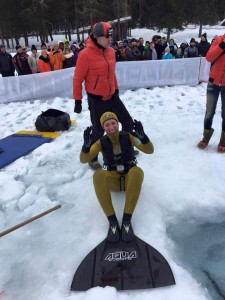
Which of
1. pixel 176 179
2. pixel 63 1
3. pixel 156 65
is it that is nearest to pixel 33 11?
pixel 63 1

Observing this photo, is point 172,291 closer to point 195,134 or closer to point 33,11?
point 195,134

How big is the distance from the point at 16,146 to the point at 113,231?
3222mm

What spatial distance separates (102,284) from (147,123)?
430cm

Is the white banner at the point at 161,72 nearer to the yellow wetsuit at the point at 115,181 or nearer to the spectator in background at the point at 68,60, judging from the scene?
the spectator in background at the point at 68,60

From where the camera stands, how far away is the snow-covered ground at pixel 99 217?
8.25 ft

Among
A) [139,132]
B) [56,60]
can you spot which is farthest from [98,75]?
[56,60]

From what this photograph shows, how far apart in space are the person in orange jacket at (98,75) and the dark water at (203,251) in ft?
5.95

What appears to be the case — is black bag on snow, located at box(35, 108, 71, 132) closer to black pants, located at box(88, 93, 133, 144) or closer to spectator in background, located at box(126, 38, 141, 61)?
black pants, located at box(88, 93, 133, 144)

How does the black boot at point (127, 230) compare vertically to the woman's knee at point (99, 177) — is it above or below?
below

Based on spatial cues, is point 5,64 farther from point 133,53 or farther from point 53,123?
point 133,53

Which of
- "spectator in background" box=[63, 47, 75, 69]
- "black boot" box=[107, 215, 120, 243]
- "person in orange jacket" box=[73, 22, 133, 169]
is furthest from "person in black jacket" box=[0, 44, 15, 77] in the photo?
"black boot" box=[107, 215, 120, 243]

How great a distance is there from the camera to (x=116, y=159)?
11.0 feet

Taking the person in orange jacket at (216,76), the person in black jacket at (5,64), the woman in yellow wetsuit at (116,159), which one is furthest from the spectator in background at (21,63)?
the woman in yellow wetsuit at (116,159)

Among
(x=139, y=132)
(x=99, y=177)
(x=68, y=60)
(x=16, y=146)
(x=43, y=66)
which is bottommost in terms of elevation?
(x=16, y=146)
